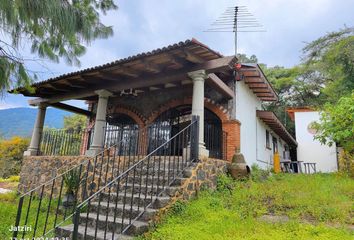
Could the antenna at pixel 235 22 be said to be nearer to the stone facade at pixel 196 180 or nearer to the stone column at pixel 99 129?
the stone column at pixel 99 129

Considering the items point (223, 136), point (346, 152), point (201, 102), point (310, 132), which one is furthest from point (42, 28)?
point (310, 132)

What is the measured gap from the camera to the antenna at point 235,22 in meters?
9.76

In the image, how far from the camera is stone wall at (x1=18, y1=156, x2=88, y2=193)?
7.68 m

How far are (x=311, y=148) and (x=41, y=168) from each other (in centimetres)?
1450

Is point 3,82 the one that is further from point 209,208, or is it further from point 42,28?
point 209,208

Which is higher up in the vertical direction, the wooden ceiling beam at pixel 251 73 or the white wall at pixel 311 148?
the wooden ceiling beam at pixel 251 73

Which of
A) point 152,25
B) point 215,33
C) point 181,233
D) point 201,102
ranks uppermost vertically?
point 152,25

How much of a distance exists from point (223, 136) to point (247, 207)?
332 centimetres

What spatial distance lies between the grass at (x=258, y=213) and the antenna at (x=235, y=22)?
618cm

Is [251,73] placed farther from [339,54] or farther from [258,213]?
[339,54]

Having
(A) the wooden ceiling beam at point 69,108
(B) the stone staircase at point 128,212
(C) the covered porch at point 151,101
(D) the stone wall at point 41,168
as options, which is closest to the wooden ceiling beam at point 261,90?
(C) the covered porch at point 151,101

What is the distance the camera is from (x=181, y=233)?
380 cm

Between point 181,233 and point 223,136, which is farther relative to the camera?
point 223,136

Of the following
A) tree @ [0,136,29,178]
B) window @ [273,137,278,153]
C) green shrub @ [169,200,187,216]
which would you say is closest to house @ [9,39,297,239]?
green shrub @ [169,200,187,216]
